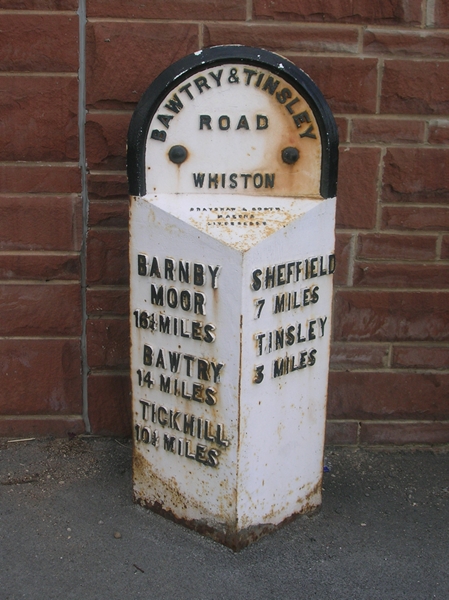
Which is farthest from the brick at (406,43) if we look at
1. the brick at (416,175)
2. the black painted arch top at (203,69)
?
the black painted arch top at (203,69)

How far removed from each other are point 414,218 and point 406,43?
69cm

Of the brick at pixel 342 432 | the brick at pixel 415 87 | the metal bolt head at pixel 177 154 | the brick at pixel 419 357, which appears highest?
the brick at pixel 415 87

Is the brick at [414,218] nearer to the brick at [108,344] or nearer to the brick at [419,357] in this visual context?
the brick at [419,357]

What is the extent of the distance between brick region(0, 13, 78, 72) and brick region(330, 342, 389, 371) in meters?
1.58

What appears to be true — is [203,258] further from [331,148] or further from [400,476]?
[400,476]

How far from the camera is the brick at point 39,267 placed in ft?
8.93

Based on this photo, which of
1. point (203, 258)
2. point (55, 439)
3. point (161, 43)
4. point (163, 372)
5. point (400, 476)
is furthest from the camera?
point (55, 439)

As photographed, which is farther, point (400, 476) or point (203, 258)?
point (400, 476)

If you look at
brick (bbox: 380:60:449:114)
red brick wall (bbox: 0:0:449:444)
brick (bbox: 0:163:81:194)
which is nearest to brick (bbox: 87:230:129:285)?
red brick wall (bbox: 0:0:449:444)

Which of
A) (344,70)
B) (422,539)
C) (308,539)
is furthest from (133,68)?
(422,539)

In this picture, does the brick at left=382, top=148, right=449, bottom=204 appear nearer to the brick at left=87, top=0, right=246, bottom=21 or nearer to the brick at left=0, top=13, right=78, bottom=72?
the brick at left=87, top=0, right=246, bottom=21

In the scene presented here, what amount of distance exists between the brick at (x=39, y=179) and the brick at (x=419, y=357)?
1.52m

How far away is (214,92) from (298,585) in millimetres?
1593

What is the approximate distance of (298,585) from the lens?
82.1 inches
